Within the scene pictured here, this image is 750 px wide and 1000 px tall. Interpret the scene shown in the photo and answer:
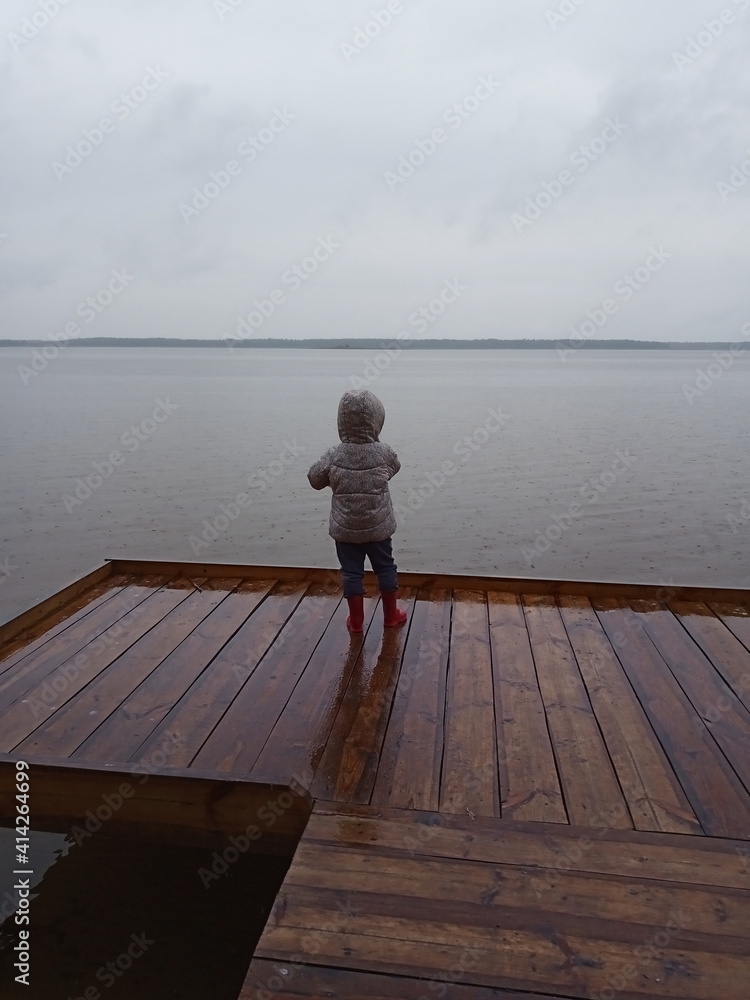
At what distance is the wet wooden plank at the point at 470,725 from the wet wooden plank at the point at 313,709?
0.55m

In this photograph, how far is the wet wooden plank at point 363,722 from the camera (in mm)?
2838

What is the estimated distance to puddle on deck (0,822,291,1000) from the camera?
3.25 metres

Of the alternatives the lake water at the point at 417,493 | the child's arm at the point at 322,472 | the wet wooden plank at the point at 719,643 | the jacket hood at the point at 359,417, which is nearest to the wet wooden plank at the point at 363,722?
the child's arm at the point at 322,472

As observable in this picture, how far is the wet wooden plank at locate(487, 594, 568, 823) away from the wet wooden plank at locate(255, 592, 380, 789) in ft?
2.57

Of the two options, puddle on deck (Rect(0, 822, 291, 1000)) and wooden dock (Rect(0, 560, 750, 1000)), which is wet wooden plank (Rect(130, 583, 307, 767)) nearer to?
wooden dock (Rect(0, 560, 750, 1000))

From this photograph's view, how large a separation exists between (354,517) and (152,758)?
5.58 ft

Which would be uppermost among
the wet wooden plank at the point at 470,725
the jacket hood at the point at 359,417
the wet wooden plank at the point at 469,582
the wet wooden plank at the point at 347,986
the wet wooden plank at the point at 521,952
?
the jacket hood at the point at 359,417

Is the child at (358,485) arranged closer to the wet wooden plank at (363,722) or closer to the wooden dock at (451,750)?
the wet wooden plank at (363,722)

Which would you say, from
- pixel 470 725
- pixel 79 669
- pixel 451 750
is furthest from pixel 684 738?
pixel 79 669

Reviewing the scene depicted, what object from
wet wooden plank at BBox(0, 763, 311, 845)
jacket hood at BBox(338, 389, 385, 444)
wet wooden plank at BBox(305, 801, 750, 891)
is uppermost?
jacket hood at BBox(338, 389, 385, 444)

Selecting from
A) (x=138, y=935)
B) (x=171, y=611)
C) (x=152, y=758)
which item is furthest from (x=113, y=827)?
(x=171, y=611)

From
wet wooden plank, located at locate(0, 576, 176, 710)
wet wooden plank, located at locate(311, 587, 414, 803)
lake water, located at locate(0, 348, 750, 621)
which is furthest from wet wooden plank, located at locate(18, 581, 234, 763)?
lake water, located at locate(0, 348, 750, 621)

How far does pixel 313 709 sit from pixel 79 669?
1.41 meters

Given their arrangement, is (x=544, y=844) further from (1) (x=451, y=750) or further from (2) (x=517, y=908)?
(1) (x=451, y=750)
